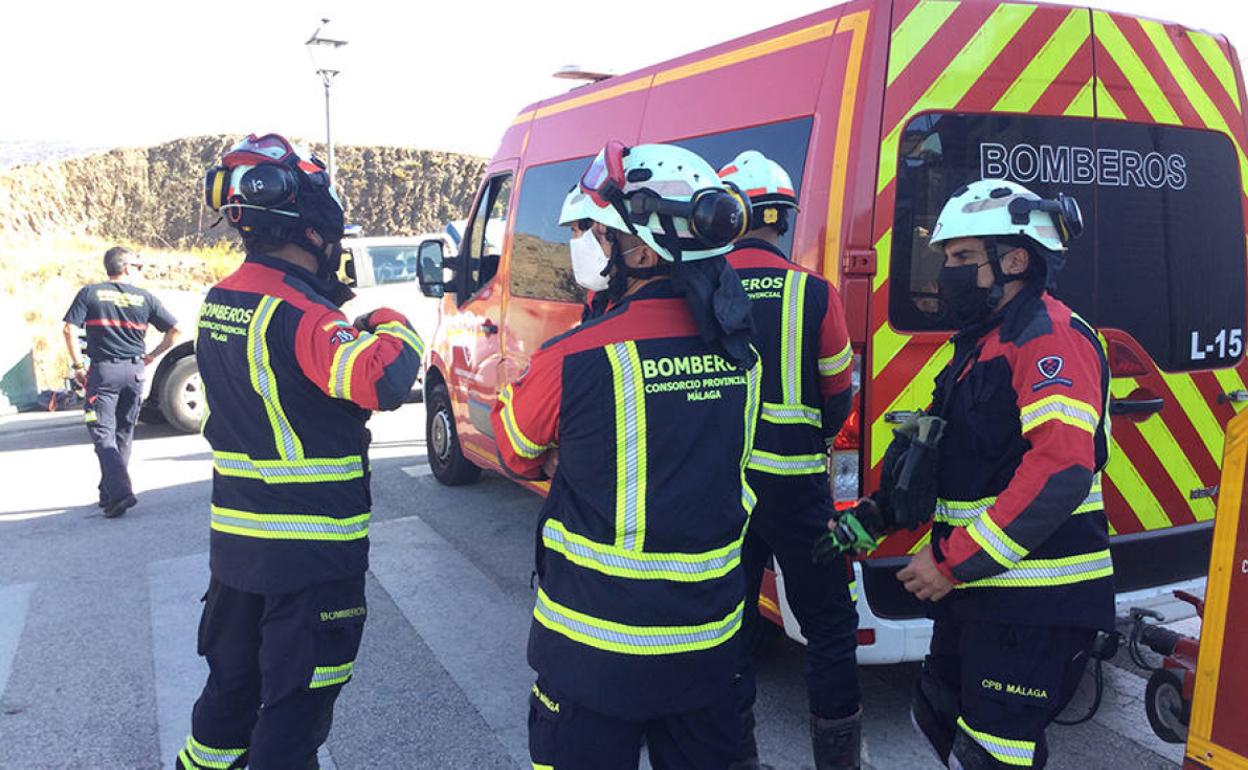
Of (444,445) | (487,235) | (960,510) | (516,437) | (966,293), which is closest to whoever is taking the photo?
(516,437)

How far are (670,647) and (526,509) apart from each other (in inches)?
177

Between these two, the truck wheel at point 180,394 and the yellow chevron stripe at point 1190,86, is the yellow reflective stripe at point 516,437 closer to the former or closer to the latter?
the yellow chevron stripe at point 1190,86

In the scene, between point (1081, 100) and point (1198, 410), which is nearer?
point (1081, 100)

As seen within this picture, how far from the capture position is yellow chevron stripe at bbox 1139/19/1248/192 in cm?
326

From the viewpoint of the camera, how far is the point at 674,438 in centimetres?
175

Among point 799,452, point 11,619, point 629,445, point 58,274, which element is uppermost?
point 58,274

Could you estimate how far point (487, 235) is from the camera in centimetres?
578

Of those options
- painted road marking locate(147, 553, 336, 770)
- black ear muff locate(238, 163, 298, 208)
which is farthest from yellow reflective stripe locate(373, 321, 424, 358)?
painted road marking locate(147, 553, 336, 770)

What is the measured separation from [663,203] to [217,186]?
1.37 metres

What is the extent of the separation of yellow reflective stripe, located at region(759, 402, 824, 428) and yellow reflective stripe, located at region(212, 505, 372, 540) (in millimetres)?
1278

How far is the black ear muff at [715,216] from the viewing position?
5.77ft

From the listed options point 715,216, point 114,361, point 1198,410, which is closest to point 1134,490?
point 1198,410

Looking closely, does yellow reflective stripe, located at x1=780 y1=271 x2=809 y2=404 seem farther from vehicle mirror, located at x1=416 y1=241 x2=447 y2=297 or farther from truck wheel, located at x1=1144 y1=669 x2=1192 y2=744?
vehicle mirror, located at x1=416 y1=241 x2=447 y2=297

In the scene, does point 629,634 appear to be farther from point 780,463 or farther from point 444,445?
point 444,445
